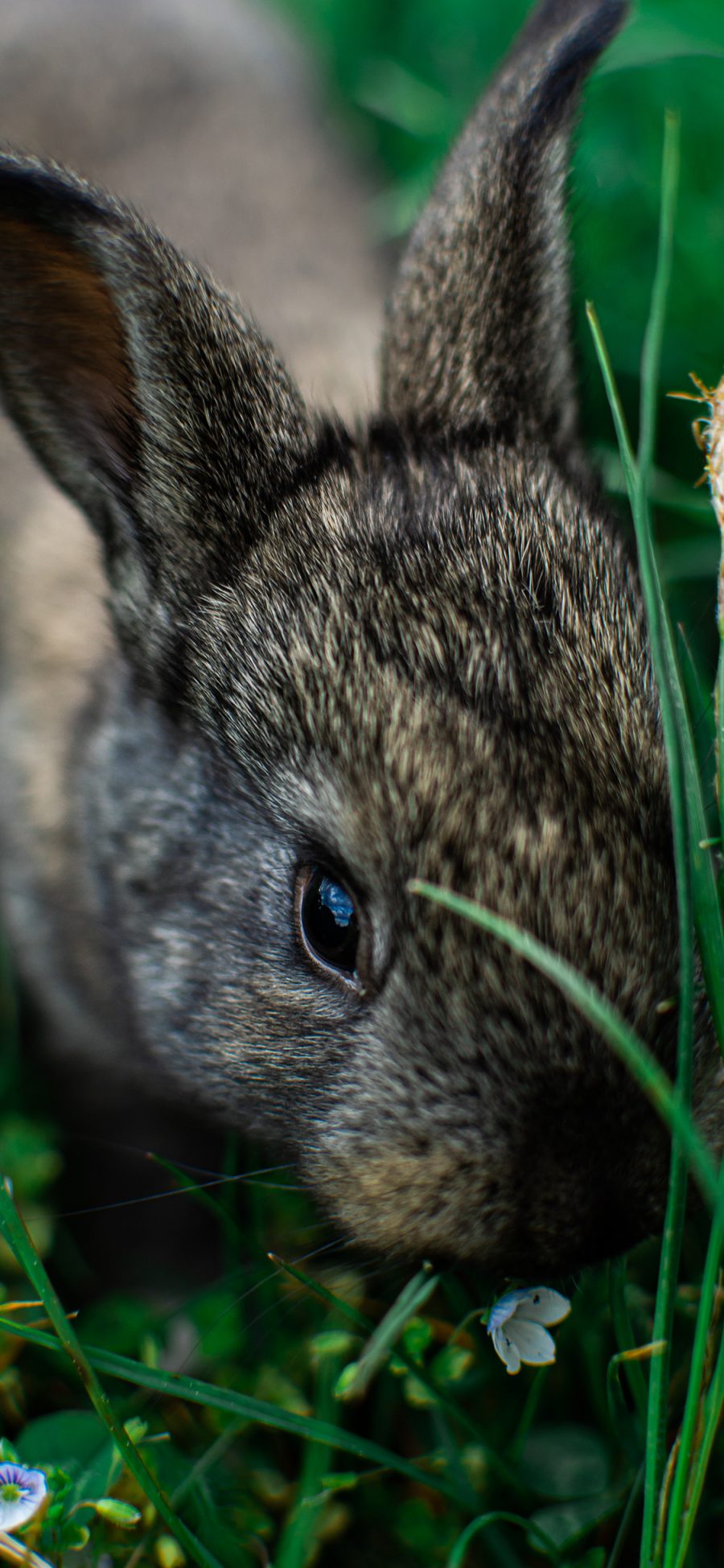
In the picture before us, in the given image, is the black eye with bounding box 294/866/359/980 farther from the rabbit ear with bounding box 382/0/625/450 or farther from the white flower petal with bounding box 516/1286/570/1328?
the rabbit ear with bounding box 382/0/625/450

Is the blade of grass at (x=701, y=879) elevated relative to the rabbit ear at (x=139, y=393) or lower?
lower

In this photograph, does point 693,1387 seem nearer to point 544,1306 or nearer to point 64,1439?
point 544,1306

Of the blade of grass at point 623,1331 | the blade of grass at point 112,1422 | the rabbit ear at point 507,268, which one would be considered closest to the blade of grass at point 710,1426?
the blade of grass at point 623,1331

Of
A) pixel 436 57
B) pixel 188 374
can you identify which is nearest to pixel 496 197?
pixel 188 374

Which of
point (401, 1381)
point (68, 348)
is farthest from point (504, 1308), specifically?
point (68, 348)

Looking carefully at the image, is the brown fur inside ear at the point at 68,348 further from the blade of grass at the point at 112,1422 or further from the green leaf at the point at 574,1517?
the green leaf at the point at 574,1517

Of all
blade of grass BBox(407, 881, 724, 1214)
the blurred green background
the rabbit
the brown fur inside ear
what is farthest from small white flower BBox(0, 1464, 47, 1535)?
the blurred green background
